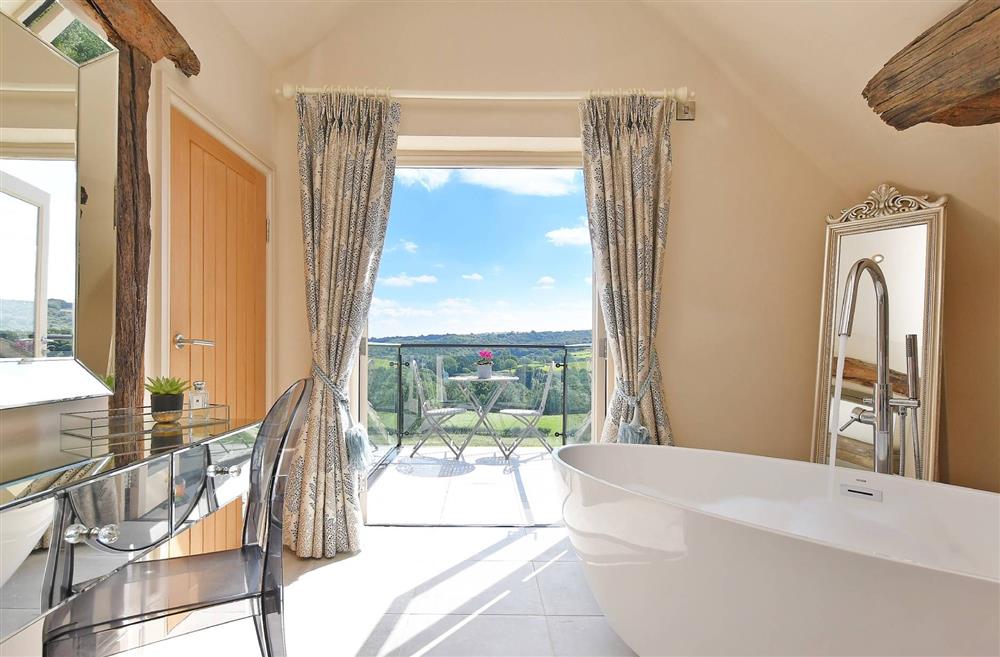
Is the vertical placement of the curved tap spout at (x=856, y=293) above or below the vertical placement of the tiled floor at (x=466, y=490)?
above

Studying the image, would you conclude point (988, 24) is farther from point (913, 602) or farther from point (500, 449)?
point (500, 449)

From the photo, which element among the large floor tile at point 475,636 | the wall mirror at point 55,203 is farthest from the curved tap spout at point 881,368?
the wall mirror at point 55,203

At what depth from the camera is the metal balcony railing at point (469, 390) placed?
3227mm

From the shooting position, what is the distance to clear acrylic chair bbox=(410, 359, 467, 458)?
339cm

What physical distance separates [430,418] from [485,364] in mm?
496

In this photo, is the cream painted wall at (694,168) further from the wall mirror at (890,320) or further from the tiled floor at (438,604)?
the tiled floor at (438,604)

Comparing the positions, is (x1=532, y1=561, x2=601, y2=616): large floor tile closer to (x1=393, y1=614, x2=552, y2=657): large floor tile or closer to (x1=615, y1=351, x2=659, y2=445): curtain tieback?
(x1=393, y1=614, x2=552, y2=657): large floor tile

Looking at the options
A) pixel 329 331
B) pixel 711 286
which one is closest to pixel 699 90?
pixel 711 286

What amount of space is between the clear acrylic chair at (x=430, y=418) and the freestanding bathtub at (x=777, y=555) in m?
1.36

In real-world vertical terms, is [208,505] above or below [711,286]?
below

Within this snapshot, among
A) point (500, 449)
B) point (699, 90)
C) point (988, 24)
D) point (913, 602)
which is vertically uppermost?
point (699, 90)

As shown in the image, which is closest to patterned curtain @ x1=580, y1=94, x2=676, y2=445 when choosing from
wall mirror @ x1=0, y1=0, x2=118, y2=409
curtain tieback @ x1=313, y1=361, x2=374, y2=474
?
curtain tieback @ x1=313, y1=361, x2=374, y2=474

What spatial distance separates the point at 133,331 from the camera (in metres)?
1.70

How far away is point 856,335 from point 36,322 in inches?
121
